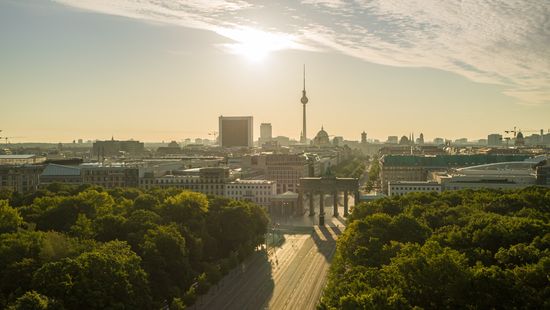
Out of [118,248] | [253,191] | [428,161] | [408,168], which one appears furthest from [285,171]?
[118,248]

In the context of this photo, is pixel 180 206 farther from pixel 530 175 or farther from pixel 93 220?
pixel 530 175

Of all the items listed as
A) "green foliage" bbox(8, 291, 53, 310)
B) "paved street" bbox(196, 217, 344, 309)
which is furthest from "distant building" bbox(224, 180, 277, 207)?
"green foliage" bbox(8, 291, 53, 310)

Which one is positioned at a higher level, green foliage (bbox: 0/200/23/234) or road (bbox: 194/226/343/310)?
green foliage (bbox: 0/200/23/234)

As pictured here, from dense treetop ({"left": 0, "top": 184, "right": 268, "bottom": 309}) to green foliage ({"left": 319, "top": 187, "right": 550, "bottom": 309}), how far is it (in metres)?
18.4

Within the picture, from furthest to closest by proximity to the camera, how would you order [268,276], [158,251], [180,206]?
1. [180,206]
2. [268,276]
3. [158,251]

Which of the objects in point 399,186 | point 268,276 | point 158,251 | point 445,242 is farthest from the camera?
point 399,186

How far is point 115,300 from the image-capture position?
51.6 metres

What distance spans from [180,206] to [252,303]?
24004 mm

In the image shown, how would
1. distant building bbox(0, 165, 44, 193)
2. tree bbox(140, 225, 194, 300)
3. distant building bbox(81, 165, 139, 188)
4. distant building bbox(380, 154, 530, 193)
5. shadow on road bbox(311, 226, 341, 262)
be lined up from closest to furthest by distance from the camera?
tree bbox(140, 225, 194, 300), shadow on road bbox(311, 226, 341, 262), distant building bbox(81, 165, 139, 188), distant building bbox(0, 165, 44, 193), distant building bbox(380, 154, 530, 193)

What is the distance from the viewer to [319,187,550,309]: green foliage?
4497 centimetres

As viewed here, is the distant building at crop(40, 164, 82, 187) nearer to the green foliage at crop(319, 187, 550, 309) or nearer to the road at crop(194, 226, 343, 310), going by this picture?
the road at crop(194, 226, 343, 310)

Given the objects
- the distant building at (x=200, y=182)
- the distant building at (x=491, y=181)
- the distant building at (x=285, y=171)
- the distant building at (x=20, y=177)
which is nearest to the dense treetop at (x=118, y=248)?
the distant building at (x=200, y=182)

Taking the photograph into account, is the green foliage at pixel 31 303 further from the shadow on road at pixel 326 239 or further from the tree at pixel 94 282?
the shadow on road at pixel 326 239

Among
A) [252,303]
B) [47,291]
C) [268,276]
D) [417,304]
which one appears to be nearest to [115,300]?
[47,291]
